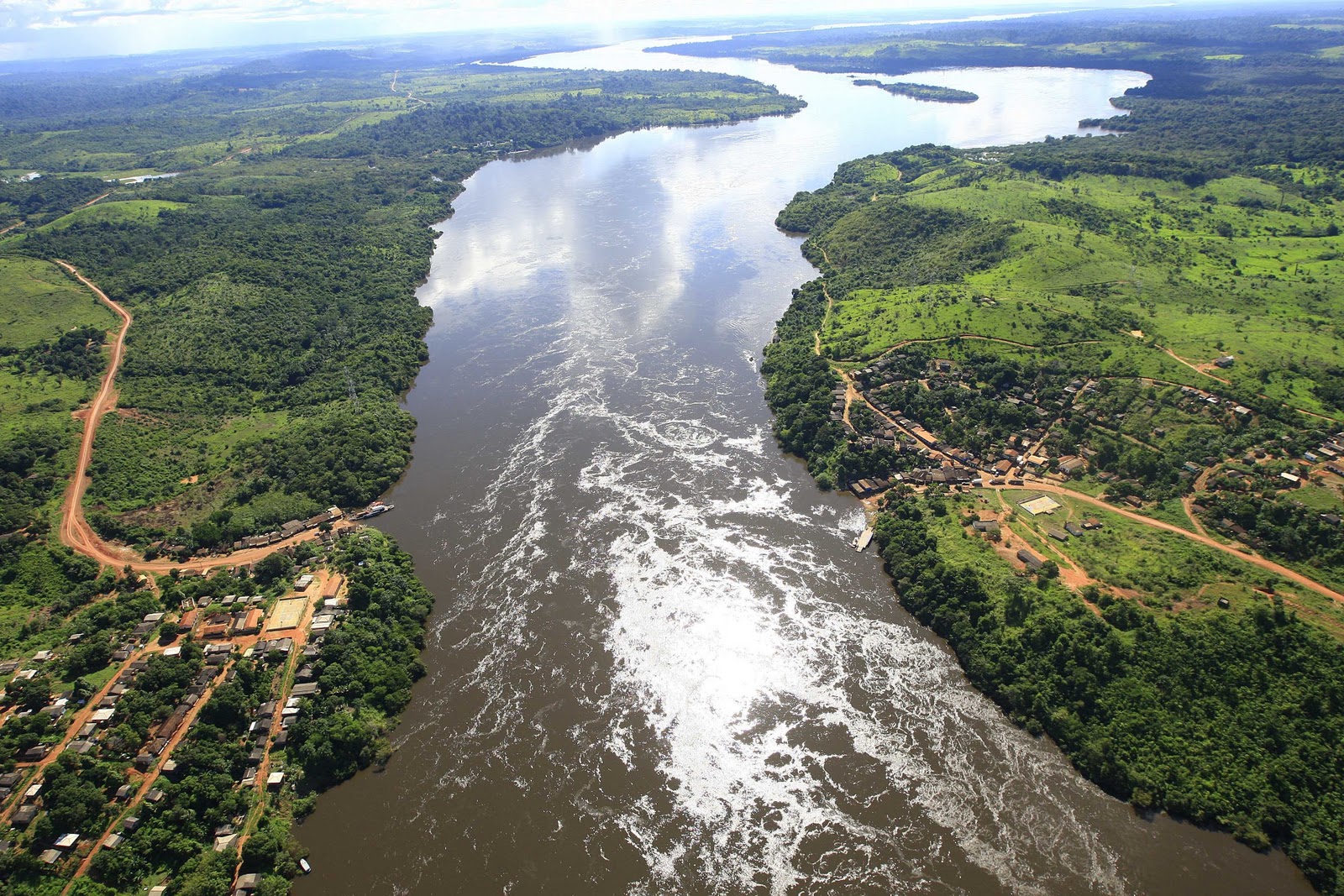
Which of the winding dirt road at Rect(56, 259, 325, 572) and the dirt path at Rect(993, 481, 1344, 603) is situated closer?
the dirt path at Rect(993, 481, 1344, 603)

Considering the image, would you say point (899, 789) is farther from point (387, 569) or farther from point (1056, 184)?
point (1056, 184)

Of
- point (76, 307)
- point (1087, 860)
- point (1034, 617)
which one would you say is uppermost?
point (76, 307)

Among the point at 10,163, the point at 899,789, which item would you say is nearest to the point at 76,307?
the point at 899,789

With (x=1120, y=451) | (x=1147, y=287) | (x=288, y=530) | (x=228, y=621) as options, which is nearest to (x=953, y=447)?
(x=1120, y=451)

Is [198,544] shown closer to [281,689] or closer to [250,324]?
[281,689]

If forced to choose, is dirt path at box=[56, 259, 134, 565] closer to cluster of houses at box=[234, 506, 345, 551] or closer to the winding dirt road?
the winding dirt road

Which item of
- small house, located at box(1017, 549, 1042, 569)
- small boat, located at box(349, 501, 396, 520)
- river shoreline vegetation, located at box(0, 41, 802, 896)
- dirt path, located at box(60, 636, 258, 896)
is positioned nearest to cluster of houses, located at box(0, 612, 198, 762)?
river shoreline vegetation, located at box(0, 41, 802, 896)

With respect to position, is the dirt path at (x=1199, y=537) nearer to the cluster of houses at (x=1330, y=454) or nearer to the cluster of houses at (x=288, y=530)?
the cluster of houses at (x=1330, y=454)
